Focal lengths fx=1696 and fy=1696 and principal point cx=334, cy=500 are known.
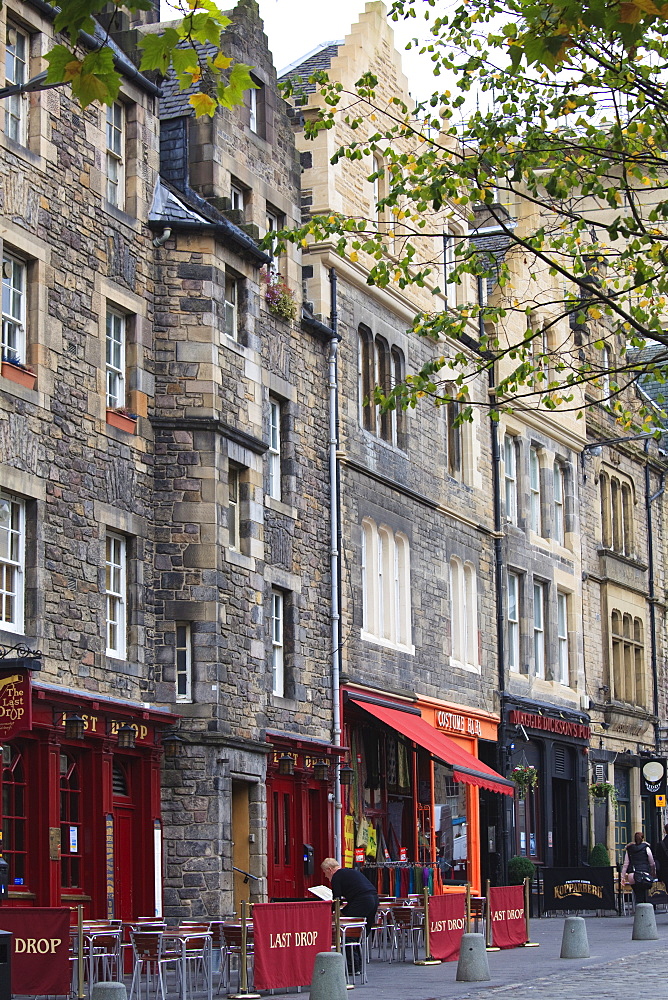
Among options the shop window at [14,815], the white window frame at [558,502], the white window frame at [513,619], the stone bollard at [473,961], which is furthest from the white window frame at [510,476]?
the stone bollard at [473,961]

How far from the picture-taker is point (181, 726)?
2197 centimetres

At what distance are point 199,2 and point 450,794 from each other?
24.5 metres

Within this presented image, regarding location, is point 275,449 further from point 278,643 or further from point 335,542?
point 278,643

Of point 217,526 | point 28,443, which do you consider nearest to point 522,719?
point 217,526

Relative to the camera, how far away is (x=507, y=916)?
75.2 ft

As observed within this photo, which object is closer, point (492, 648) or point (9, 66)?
point (9, 66)

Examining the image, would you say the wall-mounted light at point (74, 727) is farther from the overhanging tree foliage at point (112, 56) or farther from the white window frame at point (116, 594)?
the overhanging tree foliage at point (112, 56)

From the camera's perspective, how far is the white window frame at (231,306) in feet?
79.5

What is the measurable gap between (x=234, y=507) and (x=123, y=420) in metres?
2.72

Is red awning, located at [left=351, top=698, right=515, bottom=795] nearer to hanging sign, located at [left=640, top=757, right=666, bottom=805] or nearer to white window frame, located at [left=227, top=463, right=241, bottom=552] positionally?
white window frame, located at [left=227, top=463, right=241, bottom=552]

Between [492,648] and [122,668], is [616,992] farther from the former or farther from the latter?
[492,648]

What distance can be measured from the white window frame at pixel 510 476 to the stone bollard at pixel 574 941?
16.4 metres

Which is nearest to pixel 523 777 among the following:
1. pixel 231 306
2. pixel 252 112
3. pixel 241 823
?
pixel 241 823

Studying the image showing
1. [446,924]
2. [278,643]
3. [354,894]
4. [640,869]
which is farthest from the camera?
[640,869]
